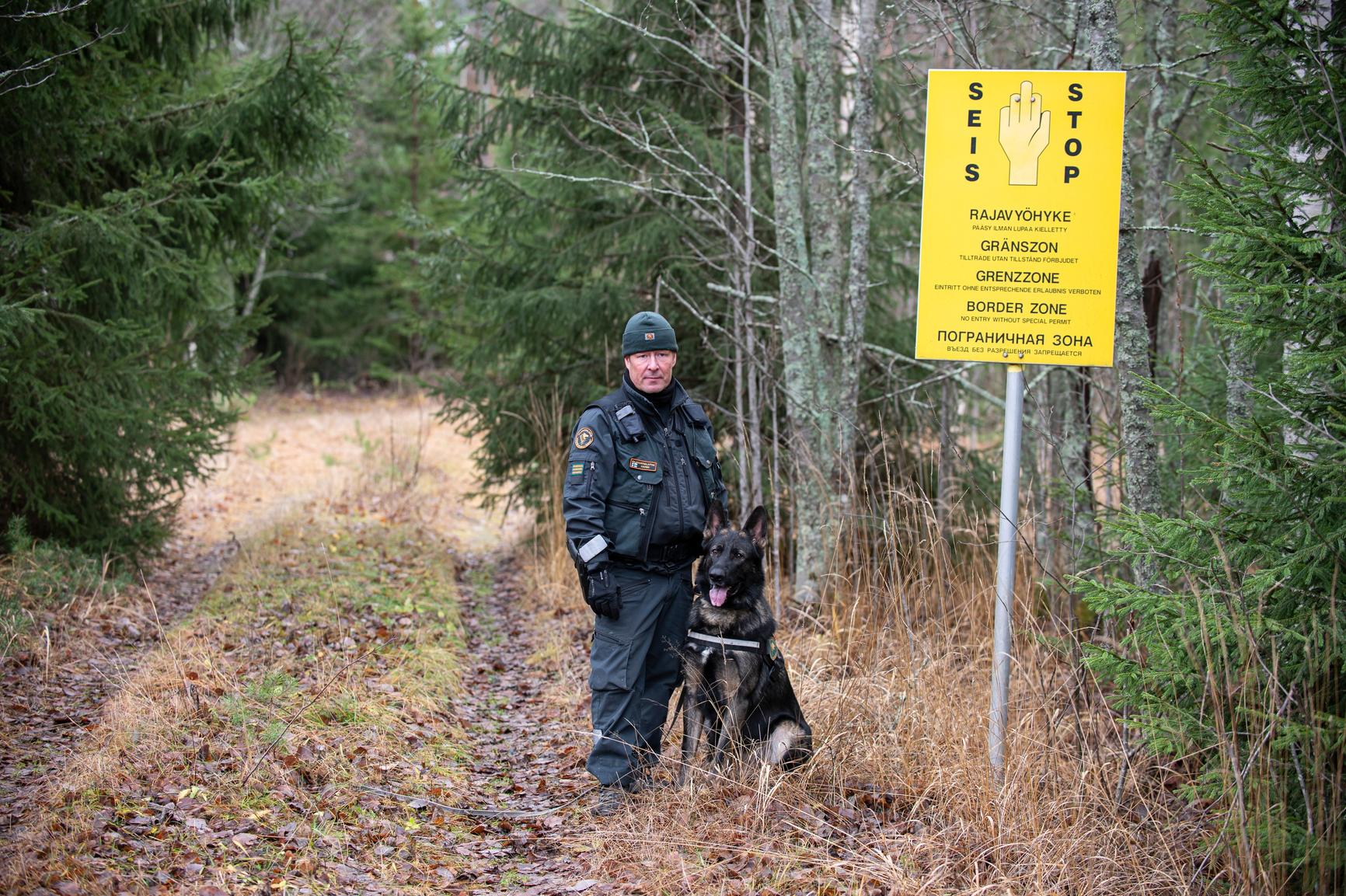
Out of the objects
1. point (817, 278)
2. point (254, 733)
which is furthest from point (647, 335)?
point (817, 278)

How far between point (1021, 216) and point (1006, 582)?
1.62m

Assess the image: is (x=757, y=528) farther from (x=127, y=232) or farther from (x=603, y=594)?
(x=127, y=232)

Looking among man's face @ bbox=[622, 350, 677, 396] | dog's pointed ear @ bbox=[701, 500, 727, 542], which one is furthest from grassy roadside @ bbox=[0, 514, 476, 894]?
man's face @ bbox=[622, 350, 677, 396]

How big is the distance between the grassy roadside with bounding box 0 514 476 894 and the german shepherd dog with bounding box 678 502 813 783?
141cm

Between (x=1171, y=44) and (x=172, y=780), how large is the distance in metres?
8.39

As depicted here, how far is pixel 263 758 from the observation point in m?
4.95

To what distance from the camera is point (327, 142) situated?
417 inches

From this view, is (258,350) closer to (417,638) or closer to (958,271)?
(417,638)

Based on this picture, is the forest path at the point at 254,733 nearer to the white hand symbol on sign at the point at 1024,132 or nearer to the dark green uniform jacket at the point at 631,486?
the dark green uniform jacket at the point at 631,486

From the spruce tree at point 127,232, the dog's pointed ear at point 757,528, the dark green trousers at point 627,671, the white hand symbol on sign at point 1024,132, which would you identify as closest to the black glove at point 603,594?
the dark green trousers at point 627,671

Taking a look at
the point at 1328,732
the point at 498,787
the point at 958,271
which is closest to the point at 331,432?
Answer: the point at 498,787

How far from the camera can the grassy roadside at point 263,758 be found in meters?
4.09

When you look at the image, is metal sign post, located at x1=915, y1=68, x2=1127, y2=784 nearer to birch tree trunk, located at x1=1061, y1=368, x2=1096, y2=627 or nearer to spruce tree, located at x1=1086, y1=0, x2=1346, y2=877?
spruce tree, located at x1=1086, y1=0, x2=1346, y2=877

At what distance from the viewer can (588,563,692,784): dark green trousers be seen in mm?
5047
